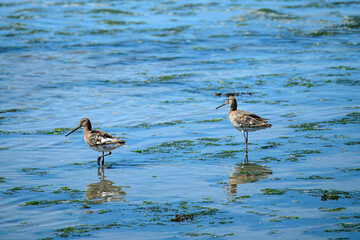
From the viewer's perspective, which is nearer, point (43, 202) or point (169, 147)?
point (43, 202)

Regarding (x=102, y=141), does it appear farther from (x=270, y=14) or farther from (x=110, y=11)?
(x=110, y=11)

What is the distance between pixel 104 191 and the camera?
35.4 feet

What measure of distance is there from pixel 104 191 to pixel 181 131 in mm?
4780

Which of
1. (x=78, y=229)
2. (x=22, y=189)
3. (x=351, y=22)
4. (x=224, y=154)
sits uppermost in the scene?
(x=351, y=22)

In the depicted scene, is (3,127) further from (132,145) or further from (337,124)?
(337,124)

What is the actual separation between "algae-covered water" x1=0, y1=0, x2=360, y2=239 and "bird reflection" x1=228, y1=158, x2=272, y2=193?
0.20ft

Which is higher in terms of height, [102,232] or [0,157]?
[0,157]

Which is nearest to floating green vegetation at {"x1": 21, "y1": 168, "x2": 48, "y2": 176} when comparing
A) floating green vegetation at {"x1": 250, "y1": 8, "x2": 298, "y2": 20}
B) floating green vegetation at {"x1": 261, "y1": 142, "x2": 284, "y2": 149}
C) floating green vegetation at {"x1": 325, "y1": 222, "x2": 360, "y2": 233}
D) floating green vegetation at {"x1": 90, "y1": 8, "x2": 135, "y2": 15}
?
floating green vegetation at {"x1": 261, "y1": 142, "x2": 284, "y2": 149}

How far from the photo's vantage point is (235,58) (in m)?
26.0

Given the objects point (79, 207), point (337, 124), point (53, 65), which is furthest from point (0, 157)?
point (53, 65)

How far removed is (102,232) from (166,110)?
9.28m

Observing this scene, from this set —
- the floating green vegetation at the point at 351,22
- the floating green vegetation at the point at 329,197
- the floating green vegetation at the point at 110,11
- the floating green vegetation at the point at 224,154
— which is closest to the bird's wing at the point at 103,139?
the floating green vegetation at the point at 224,154

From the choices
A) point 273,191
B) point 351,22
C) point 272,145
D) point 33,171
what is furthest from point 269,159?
point 351,22

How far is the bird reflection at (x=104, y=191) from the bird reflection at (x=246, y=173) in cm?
218
